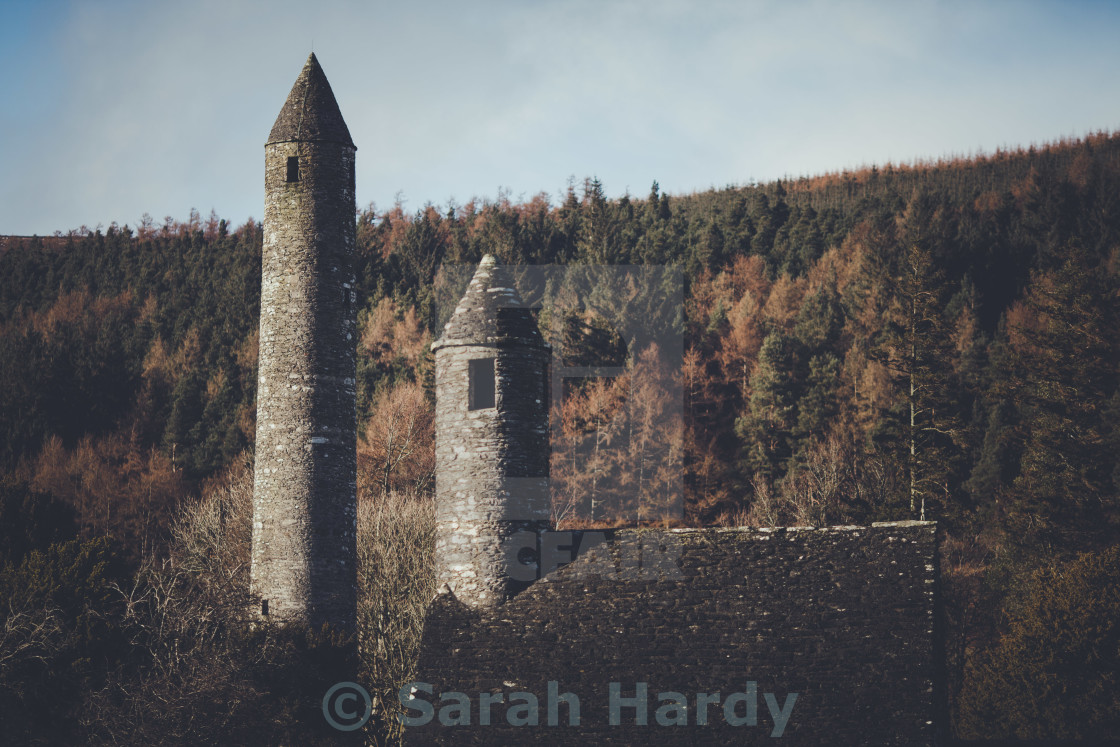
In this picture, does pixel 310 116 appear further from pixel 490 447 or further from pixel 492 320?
pixel 490 447

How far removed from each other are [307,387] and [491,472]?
8471 mm

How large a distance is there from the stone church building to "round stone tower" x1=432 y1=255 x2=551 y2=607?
3 centimetres

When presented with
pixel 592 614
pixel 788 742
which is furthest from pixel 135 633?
pixel 788 742

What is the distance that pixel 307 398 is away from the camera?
25297 mm

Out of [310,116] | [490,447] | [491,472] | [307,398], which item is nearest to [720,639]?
[491,472]

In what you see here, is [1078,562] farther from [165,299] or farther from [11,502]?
[165,299]

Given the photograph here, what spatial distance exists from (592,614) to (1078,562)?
20284mm

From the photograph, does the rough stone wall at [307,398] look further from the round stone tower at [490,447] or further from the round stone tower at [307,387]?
the round stone tower at [490,447]

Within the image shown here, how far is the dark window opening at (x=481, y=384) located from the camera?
61.7 ft

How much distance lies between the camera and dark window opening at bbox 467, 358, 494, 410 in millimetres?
18797

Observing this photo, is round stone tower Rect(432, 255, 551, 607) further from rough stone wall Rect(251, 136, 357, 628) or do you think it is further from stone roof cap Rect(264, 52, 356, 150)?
stone roof cap Rect(264, 52, 356, 150)

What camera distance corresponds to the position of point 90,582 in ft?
82.7

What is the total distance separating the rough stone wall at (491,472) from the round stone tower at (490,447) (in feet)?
0.05

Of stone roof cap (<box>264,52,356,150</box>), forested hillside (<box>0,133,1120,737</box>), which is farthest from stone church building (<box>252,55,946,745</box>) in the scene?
forested hillside (<box>0,133,1120,737</box>)
